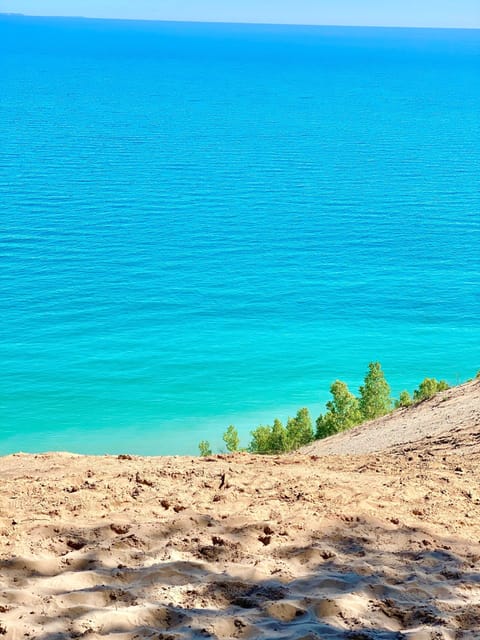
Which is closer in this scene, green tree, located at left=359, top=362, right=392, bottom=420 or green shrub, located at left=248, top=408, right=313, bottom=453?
green shrub, located at left=248, top=408, right=313, bottom=453

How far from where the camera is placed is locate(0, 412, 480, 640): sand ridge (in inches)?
221

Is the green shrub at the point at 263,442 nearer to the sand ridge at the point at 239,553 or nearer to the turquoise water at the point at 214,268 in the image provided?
the turquoise water at the point at 214,268

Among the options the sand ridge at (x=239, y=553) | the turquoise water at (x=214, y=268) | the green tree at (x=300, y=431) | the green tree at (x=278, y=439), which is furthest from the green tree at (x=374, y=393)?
the sand ridge at (x=239, y=553)

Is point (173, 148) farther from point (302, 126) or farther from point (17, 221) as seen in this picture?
point (17, 221)

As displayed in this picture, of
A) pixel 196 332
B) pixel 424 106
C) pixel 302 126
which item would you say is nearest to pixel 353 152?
pixel 302 126

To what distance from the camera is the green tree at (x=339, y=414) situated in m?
21.2

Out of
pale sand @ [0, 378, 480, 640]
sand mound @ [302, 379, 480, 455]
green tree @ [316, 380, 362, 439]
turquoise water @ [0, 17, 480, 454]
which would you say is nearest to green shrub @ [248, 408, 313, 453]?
green tree @ [316, 380, 362, 439]

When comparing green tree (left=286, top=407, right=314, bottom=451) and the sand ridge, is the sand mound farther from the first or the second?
the sand ridge

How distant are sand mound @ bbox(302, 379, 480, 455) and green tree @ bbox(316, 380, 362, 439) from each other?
12.9 feet

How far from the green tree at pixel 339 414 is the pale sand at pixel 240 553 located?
11672 millimetres

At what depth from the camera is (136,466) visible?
981cm

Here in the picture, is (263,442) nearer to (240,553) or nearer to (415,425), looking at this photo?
(415,425)

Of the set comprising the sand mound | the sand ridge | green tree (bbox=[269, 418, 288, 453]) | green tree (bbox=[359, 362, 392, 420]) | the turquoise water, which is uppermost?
the turquoise water

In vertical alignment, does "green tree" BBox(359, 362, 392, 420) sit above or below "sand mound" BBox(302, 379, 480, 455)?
above
